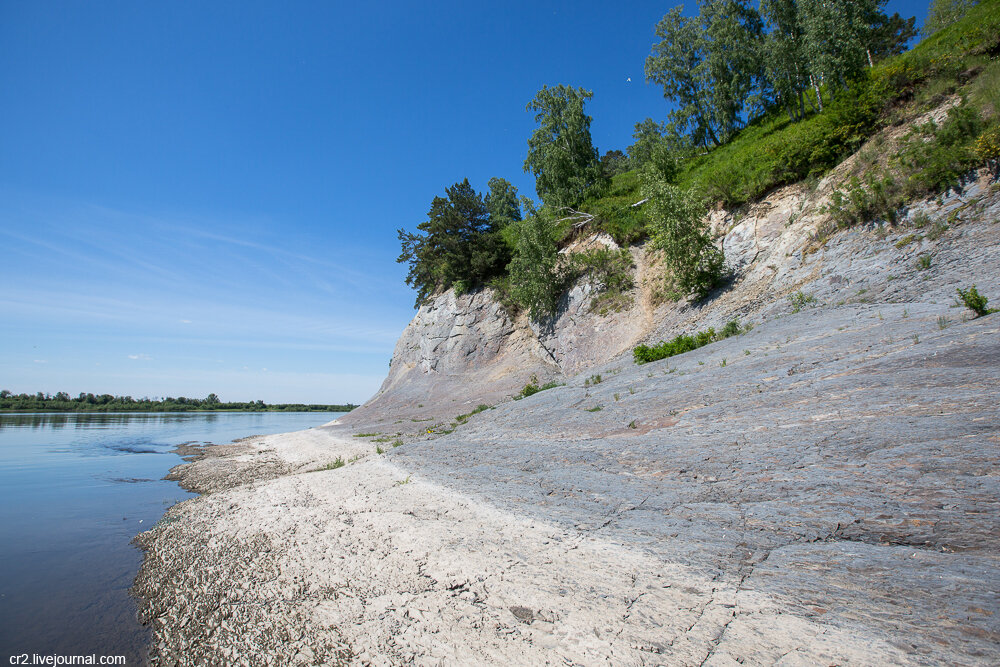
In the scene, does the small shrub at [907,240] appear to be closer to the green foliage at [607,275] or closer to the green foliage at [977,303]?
the green foliage at [977,303]

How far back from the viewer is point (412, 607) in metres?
3.65

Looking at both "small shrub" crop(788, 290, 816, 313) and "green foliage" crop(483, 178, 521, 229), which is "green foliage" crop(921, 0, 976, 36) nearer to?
"green foliage" crop(483, 178, 521, 229)

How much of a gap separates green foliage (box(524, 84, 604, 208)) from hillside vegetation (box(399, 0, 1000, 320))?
112 millimetres

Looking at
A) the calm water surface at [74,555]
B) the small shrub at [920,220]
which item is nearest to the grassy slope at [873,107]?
the small shrub at [920,220]

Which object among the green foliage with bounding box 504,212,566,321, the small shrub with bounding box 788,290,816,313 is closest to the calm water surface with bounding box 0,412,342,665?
the small shrub with bounding box 788,290,816,313

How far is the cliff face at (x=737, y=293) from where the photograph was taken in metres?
11.1

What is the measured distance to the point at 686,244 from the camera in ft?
61.4

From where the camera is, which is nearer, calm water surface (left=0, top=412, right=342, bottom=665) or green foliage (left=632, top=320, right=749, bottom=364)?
calm water surface (left=0, top=412, right=342, bottom=665)

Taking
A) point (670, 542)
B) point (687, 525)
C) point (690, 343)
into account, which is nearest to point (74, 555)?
point (670, 542)

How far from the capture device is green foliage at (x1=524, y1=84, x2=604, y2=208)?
32.8m

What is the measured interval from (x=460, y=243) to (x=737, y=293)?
22064 millimetres

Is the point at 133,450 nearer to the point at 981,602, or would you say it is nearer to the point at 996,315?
the point at 981,602

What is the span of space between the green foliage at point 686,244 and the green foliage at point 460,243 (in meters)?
16.4

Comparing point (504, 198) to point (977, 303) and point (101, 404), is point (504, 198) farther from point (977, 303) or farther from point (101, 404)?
point (101, 404)
